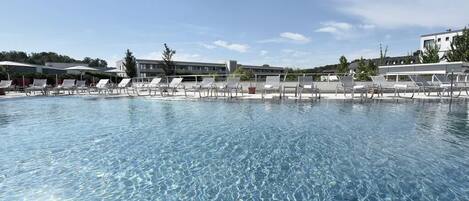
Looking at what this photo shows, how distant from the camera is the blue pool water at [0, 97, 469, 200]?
104 inches

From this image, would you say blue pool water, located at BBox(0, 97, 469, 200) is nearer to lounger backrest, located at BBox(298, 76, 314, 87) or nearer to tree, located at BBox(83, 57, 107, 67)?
lounger backrest, located at BBox(298, 76, 314, 87)

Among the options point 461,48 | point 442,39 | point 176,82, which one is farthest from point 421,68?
point 442,39

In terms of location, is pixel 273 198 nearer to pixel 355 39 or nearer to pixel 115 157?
pixel 115 157

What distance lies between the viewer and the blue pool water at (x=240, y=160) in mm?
2648

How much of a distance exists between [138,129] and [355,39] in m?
23.5

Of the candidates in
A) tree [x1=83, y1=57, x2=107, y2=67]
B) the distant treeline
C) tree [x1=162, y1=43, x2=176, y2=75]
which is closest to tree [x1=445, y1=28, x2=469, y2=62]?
tree [x1=162, y1=43, x2=176, y2=75]

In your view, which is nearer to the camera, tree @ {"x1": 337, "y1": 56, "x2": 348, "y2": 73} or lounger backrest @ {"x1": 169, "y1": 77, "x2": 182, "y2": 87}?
lounger backrest @ {"x1": 169, "y1": 77, "x2": 182, "y2": 87}

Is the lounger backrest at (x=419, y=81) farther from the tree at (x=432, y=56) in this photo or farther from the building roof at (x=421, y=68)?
the tree at (x=432, y=56)

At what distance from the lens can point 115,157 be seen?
12.3ft

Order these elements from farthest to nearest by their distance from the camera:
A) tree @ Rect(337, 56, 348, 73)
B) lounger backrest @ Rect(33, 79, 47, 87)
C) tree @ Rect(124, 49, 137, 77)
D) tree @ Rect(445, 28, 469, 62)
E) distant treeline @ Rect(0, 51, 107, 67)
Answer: distant treeline @ Rect(0, 51, 107, 67), tree @ Rect(124, 49, 137, 77), tree @ Rect(337, 56, 348, 73), tree @ Rect(445, 28, 469, 62), lounger backrest @ Rect(33, 79, 47, 87)

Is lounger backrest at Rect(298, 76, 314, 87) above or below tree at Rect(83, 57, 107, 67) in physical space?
below

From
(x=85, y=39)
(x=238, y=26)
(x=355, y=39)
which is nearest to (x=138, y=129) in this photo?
(x=238, y=26)

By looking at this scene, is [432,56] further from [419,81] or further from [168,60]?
[168,60]

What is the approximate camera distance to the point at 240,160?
11.7 ft
